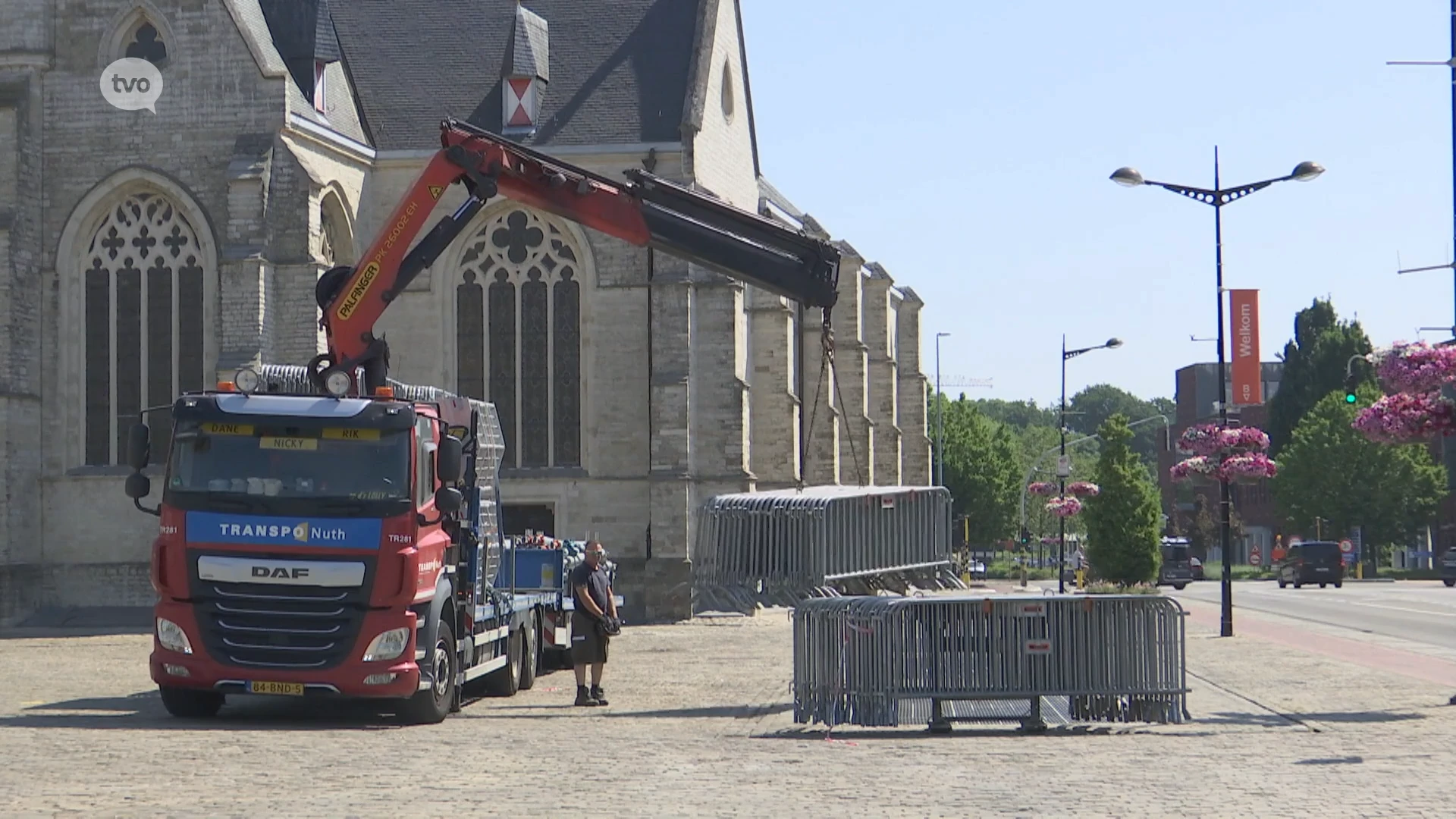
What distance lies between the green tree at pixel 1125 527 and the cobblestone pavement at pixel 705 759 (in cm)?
2824

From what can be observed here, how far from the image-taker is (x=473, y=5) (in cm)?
4162

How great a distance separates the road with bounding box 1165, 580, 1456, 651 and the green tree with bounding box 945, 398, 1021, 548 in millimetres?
26707

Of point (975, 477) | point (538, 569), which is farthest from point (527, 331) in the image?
point (975, 477)

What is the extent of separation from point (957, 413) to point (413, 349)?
192 ft

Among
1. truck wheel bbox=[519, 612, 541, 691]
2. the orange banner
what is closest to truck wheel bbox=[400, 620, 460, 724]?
truck wheel bbox=[519, 612, 541, 691]

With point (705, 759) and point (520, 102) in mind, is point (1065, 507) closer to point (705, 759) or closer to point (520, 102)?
point (520, 102)

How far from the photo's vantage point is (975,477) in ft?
301

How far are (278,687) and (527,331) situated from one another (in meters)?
22.3

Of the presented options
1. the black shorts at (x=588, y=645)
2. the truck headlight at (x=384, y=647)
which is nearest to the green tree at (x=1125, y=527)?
the black shorts at (x=588, y=645)

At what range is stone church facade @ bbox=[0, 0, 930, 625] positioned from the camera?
35.5m

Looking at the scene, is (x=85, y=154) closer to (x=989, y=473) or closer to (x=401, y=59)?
(x=401, y=59)

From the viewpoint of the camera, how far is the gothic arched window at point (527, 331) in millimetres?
38062

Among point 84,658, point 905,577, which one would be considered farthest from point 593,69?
point 84,658
